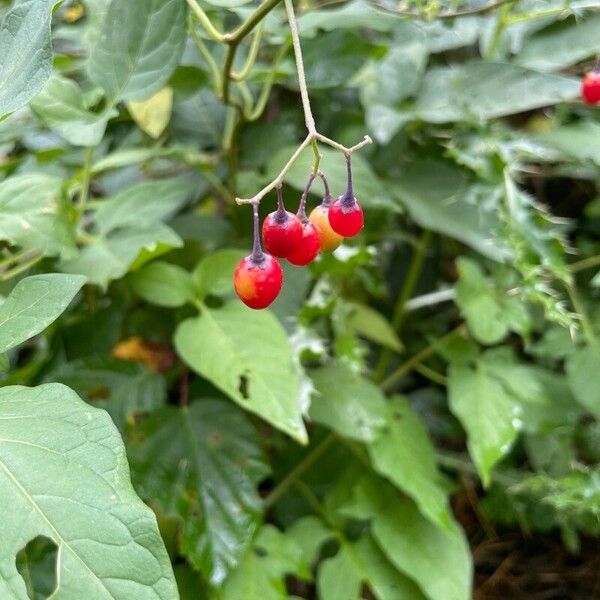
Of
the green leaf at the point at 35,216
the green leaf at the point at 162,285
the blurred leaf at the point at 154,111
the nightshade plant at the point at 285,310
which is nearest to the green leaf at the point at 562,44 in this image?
the nightshade plant at the point at 285,310

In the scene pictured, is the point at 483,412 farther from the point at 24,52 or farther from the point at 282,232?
the point at 24,52

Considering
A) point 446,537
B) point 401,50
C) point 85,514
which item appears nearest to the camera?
point 85,514

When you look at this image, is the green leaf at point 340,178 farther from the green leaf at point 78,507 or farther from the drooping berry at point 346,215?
the green leaf at point 78,507

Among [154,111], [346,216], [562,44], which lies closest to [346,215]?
[346,216]

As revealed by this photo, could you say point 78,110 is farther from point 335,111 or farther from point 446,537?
point 446,537

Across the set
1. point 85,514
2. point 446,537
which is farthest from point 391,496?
point 85,514

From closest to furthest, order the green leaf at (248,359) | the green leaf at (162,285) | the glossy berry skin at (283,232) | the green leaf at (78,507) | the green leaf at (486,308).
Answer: the green leaf at (78,507)
the glossy berry skin at (283,232)
the green leaf at (248,359)
the green leaf at (162,285)
the green leaf at (486,308)
